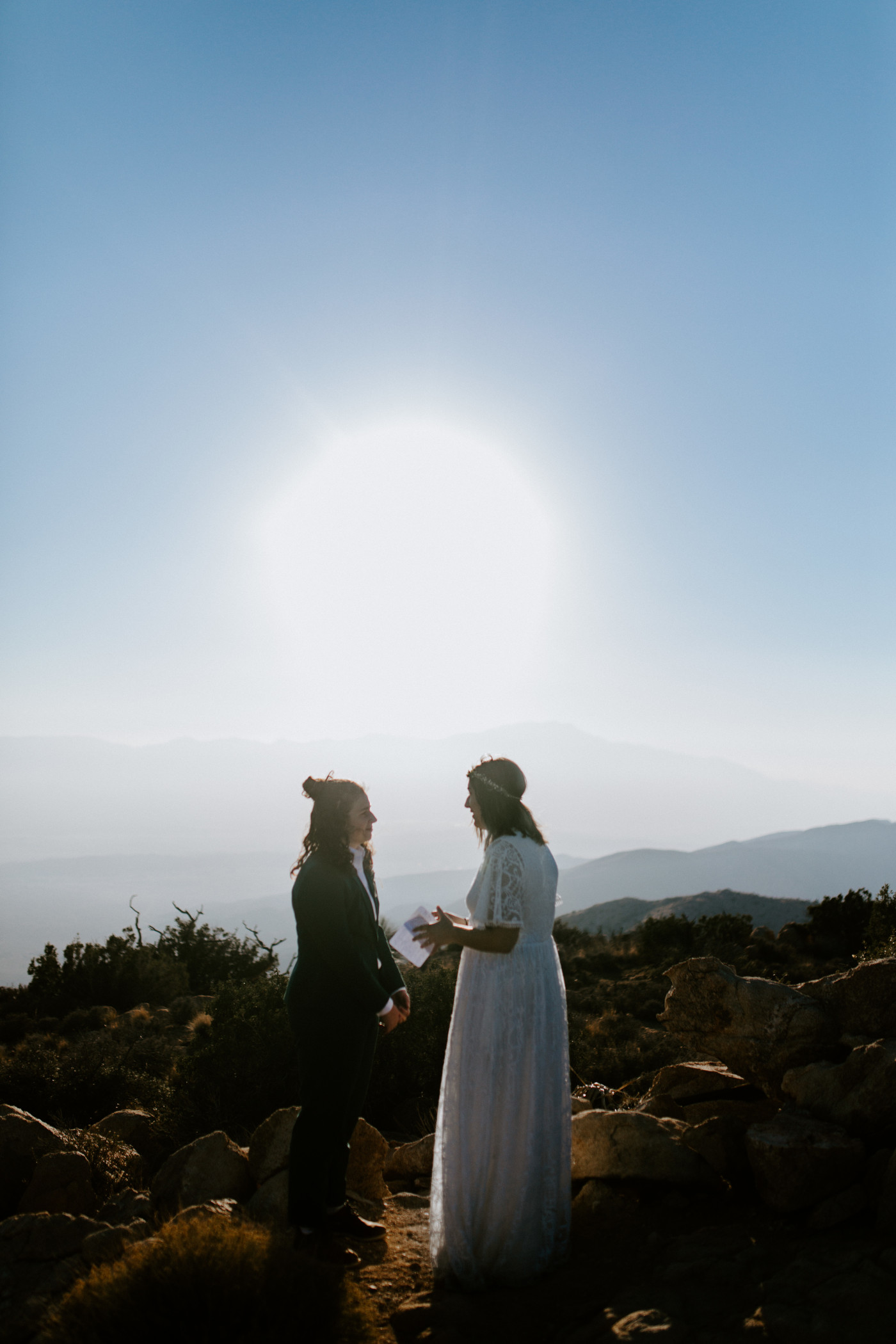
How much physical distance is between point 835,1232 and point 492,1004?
1827 mm

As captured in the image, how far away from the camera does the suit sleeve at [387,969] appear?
13.6 ft

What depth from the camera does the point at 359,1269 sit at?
11.9 ft

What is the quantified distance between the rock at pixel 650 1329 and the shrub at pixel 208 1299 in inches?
38.1

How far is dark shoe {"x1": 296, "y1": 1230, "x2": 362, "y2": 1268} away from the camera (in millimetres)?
3537

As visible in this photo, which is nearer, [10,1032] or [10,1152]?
[10,1152]

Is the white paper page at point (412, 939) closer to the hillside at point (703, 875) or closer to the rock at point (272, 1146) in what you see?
the rock at point (272, 1146)

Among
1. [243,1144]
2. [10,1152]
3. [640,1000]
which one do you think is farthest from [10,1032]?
[640,1000]

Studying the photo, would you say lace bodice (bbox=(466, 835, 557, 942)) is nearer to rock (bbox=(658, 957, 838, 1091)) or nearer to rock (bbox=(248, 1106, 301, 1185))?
rock (bbox=(248, 1106, 301, 1185))

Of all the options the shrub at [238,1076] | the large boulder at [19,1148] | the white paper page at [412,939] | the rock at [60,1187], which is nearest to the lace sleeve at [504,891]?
the white paper page at [412,939]

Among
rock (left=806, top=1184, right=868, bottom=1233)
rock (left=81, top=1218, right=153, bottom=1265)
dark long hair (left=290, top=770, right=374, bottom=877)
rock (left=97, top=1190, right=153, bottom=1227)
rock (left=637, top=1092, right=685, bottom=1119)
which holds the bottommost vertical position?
rock (left=637, top=1092, right=685, bottom=1119)

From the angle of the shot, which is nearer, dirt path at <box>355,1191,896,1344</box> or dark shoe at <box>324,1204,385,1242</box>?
dirt path at <box>355,1191,896,1344</box>

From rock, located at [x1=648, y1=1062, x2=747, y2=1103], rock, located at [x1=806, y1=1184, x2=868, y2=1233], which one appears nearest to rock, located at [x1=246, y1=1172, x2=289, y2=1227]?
rock, located at [x1=806, y1=1184, x2=868, y2=1233]

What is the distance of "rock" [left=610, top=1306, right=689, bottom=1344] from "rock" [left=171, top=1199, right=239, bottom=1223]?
1.74 meters

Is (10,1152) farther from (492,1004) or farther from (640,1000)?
(640,1000)
